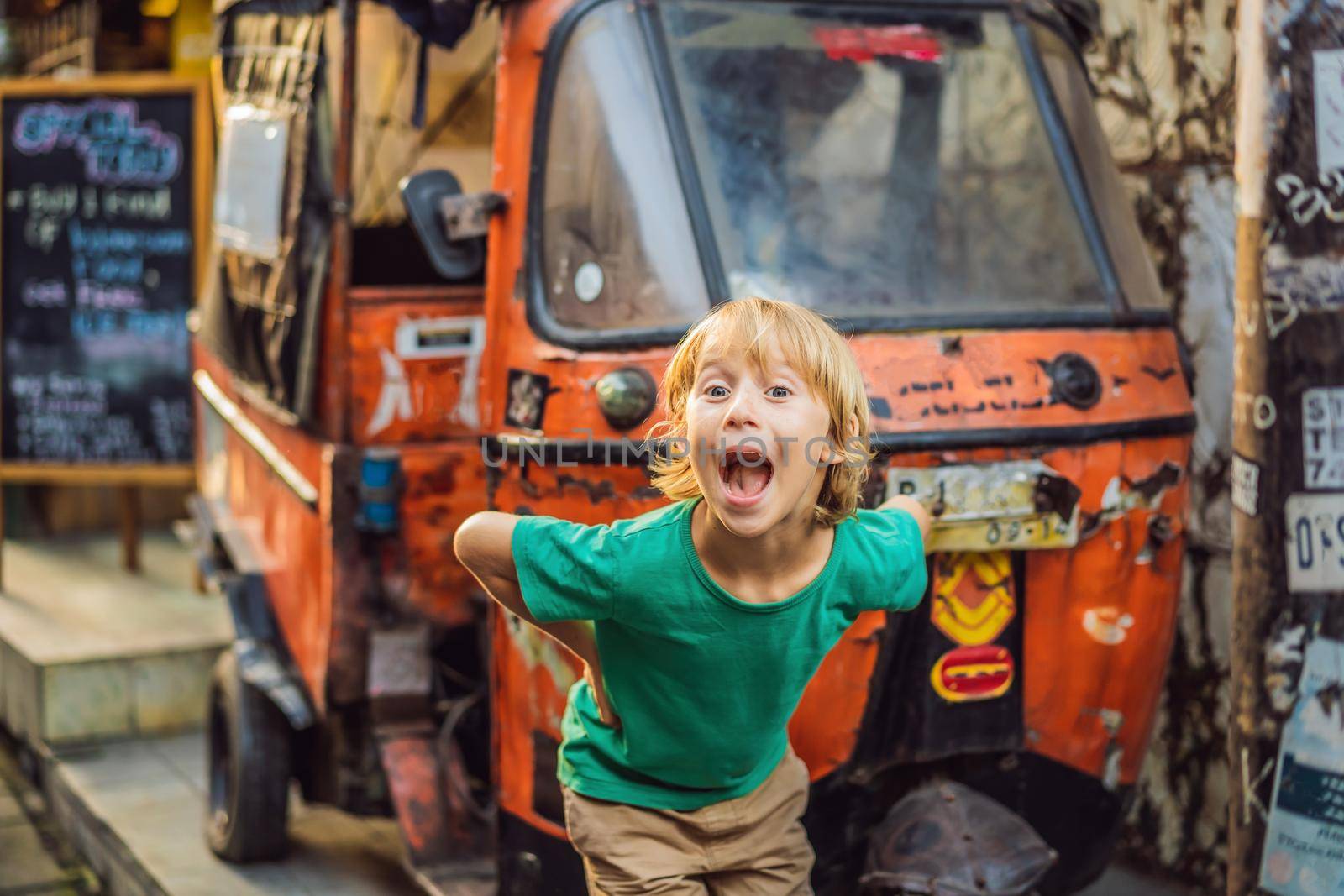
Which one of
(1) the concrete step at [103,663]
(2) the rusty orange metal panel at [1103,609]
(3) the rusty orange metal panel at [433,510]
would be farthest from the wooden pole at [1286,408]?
(1) the concrete step at [103,663]

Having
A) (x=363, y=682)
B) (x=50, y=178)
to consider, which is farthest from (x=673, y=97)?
(x=50, y=178)

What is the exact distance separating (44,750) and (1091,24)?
4.34m

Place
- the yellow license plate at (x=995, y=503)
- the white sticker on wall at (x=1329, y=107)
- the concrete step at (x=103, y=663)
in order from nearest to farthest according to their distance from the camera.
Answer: the white sticker on wall at (x=1329, y=107) → the yellow license plate at (x=995, y=503) → the concrete step at (x=103, y=663)

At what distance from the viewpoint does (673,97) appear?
11.1 feet

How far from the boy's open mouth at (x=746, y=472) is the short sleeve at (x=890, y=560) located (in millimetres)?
296

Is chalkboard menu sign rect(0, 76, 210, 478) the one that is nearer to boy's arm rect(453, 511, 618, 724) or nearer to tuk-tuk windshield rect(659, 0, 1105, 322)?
tuk-tuk windshield rect(659, 0, 1105, 322)

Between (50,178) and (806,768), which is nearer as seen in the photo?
(806,768)

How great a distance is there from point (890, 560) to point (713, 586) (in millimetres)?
318

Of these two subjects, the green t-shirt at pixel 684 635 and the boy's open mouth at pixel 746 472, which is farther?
the green t-shirt at pixel 684 635

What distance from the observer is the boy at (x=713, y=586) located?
2488mm

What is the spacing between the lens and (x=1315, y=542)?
9.52ft

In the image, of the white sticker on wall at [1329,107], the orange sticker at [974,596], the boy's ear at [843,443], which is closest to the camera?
the boy's ear at [843,443]

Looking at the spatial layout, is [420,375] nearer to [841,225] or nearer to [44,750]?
[841,225]

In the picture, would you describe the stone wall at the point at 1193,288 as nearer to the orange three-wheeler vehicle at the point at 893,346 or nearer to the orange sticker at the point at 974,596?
the orange three-wheeler vehicle at the point at 893,346
